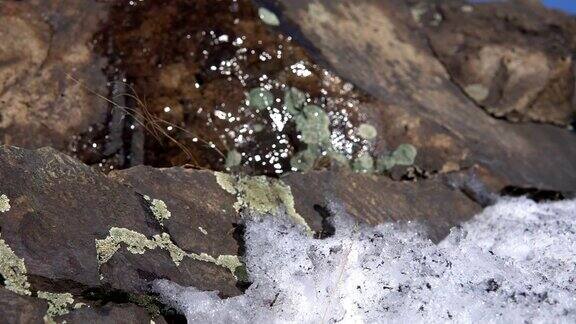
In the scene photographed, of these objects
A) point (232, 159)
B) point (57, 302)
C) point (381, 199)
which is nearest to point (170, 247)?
point (57, 302)

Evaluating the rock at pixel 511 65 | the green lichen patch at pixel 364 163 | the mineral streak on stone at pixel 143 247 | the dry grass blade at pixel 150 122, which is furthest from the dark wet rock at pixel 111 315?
the rock at pixel 511 65

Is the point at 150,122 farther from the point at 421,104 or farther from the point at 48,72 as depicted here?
the point at 421,104

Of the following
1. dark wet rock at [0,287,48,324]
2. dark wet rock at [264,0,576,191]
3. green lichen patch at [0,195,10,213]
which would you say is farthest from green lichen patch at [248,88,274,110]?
dark wet rock at [0,287,48,324]

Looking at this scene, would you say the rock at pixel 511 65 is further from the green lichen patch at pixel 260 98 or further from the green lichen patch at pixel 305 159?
the green lichen patch at pixel 260 98

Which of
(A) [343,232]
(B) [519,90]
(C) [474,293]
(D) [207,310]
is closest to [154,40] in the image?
(A) [343,232]

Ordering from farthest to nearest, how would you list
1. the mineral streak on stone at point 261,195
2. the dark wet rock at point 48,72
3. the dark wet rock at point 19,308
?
1. the dark wet rock at point 48,72
2. the mineral streak on stone at point 261,195
3. the dark wet rock at point 19,308

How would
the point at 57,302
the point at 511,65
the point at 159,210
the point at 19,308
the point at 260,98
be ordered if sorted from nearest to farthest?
the point at 19,308
the point at 57,302
the point at 159,210
the point at 260,98
the point at 511,65
